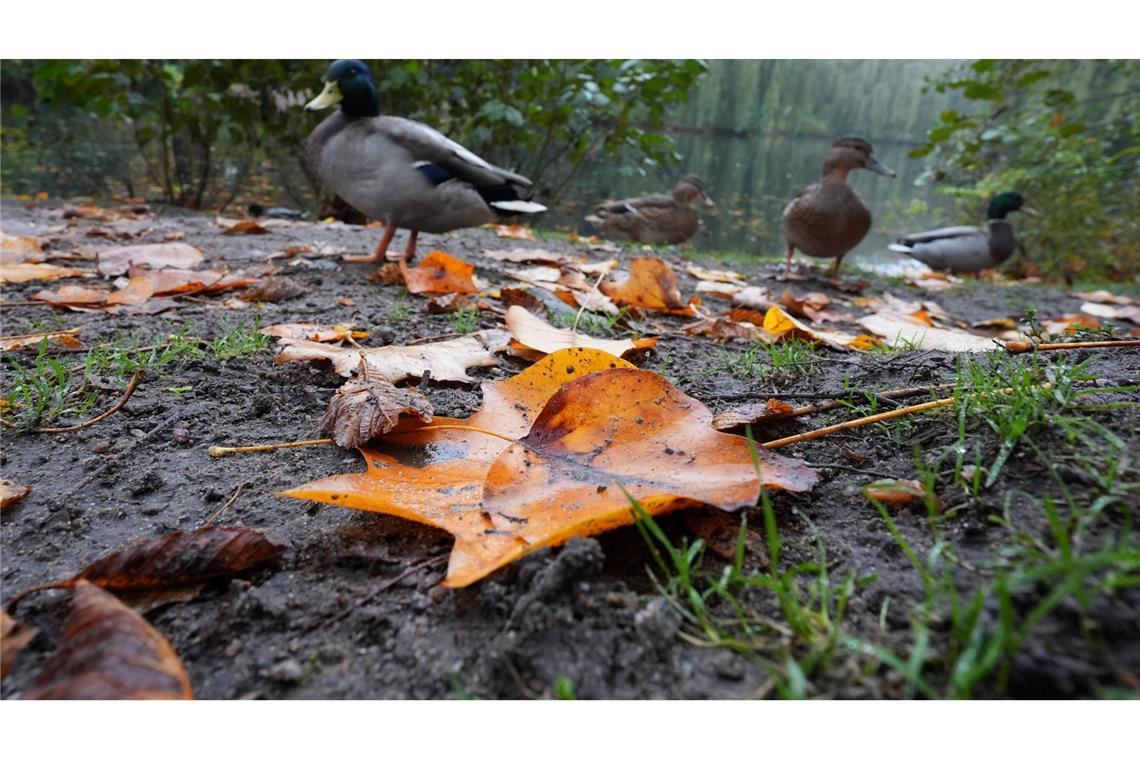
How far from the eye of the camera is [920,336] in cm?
222

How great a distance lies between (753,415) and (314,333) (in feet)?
4.24

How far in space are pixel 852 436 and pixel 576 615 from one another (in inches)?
26.8

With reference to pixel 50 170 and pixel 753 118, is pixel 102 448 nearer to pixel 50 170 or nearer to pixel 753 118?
pixel 50 170

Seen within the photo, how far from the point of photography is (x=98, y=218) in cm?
479

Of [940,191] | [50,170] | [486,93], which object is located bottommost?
[50,170]

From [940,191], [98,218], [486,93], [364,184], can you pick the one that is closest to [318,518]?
[364,184]

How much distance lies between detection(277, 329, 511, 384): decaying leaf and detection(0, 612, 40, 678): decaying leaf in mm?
760

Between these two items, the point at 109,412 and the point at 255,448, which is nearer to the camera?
the point at 255,448

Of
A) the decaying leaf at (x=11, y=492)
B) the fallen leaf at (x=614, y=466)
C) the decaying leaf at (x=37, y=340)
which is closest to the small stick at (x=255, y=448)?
the decaying leaf at (x=11, y=492)

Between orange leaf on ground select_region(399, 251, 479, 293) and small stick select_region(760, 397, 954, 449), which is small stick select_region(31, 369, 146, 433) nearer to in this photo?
orange leaf on ground select_region(399, 251, 479, 293)

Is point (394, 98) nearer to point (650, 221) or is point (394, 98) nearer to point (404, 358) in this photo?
point (650, 221)

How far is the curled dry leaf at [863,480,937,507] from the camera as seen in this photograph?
0.94m

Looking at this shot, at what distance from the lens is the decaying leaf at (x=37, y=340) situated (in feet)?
5.80

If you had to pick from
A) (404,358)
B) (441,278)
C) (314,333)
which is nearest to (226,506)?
(404,358)
